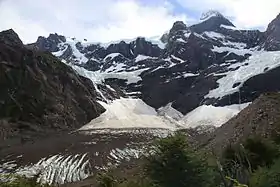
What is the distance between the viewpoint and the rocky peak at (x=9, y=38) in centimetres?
14991

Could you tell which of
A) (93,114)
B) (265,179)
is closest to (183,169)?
(265,179)

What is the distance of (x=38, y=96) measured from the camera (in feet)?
444

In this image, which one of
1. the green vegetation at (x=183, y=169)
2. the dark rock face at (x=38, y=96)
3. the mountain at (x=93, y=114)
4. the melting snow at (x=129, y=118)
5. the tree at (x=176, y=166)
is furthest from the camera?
the melting snow at (x=129, y=118)

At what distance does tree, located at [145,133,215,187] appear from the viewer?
41.5ft

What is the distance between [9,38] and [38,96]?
98.2 ft

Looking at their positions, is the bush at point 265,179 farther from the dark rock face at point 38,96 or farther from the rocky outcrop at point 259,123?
the dark rock face at point 38,96

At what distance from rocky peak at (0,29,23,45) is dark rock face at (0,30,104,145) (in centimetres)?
229

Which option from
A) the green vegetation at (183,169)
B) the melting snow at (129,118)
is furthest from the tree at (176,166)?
the melting snow at (129,118)

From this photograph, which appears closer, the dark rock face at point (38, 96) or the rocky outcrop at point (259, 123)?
the rocky outcrop at point (259, 123)

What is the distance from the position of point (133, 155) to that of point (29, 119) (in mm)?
58729

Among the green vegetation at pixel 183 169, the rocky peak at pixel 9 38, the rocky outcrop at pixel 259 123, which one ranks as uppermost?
the rocky peak at pixel 9 38

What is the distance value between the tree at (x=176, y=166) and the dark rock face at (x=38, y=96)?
102 m

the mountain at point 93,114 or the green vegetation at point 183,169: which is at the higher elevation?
the mountain at point 93,114

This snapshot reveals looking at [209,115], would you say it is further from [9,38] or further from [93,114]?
[9,38]
